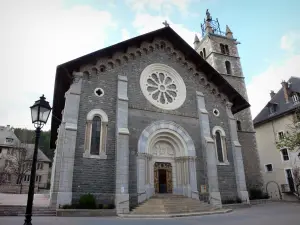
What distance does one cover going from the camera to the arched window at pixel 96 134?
1411 cm

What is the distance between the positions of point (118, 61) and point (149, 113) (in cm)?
459

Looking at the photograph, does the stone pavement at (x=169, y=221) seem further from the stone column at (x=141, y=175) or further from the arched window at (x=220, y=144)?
the arched window at (x=220, y=144)

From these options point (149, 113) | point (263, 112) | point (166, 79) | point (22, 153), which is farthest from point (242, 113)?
point (22, 153)

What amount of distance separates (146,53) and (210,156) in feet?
31.8

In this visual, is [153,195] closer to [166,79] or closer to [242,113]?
[166,79]

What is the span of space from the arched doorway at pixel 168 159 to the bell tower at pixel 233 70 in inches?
429

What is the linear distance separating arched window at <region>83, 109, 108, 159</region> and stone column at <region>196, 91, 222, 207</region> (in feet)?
25.4

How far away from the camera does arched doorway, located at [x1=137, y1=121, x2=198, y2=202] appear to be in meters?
15.5

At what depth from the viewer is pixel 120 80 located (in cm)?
1641

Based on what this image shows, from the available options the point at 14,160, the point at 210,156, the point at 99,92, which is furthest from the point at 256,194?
the point at 14,160

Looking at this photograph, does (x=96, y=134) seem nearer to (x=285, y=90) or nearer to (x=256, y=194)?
(x=256, y=194)

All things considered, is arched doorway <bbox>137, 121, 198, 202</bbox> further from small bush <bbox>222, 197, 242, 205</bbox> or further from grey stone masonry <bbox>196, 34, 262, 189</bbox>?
grey stone masonry <bbox>196, 34, 262, 189</bbox>

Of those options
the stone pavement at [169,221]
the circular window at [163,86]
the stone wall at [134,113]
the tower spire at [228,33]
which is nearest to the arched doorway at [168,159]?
the stone wall at [134,113]

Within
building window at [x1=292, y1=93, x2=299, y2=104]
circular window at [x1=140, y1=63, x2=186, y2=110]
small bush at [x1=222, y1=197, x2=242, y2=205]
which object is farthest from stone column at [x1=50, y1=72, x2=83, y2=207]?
building window at [x1=292, y1=93, x2=299, y2=104]
